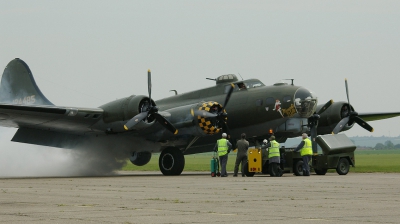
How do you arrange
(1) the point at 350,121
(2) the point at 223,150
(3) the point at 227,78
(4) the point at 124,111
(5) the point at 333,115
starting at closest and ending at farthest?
(2) the point at 223,150 → (4) the point at 124,111 → (3) the point at 227,78 → (1) the point at 350,121 → (5) the point at 333,115

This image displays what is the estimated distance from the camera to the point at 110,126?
28562mm

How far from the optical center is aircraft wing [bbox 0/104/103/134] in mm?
26672

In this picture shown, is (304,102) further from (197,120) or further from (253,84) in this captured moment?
(197,120)

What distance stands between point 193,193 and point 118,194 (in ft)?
6.27

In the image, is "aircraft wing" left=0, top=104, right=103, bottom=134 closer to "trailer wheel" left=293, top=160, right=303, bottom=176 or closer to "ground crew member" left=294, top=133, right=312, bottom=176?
"trailer wheel" left=293, top=160, right=303, bottom=176

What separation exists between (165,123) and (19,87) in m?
9.58

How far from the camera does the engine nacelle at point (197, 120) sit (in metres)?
28.5

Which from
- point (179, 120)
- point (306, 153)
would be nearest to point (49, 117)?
point (179, 120)

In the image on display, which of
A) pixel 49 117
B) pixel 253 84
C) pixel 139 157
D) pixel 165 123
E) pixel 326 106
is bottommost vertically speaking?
pixel 139 157

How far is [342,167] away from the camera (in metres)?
27.8

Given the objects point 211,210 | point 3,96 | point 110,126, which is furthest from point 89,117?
point 211,210

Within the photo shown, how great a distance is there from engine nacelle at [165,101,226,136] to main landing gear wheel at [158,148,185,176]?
101 cm

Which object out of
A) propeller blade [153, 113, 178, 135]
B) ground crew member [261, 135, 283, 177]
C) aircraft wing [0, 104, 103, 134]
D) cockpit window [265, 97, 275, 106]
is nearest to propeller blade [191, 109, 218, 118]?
propeller blade [153, 113, 178, 135]

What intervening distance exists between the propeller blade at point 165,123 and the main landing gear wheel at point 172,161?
1.24 metres
